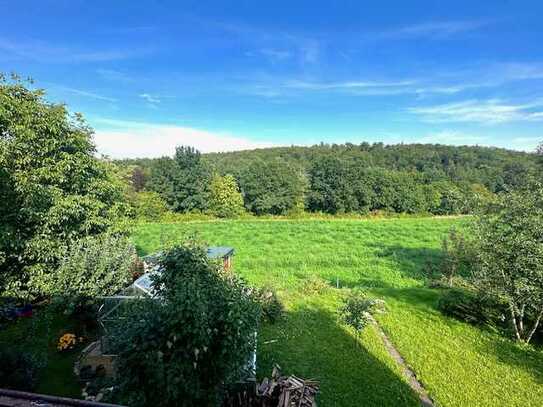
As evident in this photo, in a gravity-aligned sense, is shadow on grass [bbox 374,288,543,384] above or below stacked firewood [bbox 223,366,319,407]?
below

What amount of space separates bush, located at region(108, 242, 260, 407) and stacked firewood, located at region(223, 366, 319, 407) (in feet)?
5.27

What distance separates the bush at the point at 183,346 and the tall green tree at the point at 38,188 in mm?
7506

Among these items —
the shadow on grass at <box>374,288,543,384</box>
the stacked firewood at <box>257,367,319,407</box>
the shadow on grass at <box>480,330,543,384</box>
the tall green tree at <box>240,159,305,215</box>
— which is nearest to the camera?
the stacked firewood at <box>257,367,319,407</box>

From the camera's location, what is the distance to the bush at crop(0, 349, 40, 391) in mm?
6871

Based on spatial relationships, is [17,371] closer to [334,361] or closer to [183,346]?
[183,346]

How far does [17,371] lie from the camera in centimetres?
708

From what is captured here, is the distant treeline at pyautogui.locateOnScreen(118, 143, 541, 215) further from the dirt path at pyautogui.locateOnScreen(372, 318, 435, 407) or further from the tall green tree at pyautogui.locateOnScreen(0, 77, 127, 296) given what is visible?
the dirt path at pyautogui.locateOnScreen(372, 318, 435, 407)

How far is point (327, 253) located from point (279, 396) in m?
18.3

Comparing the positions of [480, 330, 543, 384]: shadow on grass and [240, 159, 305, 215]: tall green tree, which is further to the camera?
[240, 159, 305, 215]: tall green tree

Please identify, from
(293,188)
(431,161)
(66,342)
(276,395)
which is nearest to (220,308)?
(276,395)

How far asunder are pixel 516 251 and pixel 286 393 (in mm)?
8446

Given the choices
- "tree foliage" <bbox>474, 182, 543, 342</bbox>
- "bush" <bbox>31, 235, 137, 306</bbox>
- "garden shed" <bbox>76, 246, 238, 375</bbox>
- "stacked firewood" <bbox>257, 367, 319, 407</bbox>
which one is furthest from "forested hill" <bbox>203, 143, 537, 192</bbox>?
"stacked firewood" <bbox>257, 367, 319, 407</bbox>

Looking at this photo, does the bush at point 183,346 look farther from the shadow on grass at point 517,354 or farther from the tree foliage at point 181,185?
the tree foliage at point 181,185

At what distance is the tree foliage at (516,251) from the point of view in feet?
32.6
